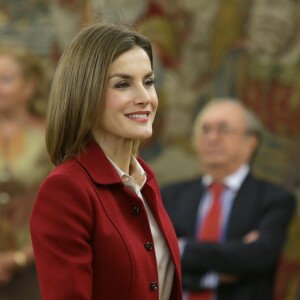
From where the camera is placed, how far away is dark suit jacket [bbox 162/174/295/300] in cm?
639

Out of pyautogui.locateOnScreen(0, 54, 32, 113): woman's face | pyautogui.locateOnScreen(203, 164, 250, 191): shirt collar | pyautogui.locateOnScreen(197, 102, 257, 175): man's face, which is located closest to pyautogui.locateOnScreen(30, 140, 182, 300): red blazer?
pyautogui.locateOnScreen(203, 164, 250, 191): shirt collar

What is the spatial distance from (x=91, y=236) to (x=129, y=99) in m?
0.46

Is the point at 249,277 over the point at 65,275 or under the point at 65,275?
under

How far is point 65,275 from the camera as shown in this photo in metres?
2.95

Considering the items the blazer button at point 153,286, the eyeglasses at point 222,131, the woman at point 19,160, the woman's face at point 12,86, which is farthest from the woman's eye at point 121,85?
the woman's face at point 12,86

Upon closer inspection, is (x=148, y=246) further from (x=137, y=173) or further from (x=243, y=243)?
(x=243, y=243)

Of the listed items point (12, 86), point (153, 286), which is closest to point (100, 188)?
point (153, 286)

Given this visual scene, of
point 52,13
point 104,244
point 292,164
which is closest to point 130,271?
point 104,244

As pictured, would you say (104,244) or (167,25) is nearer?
(104,244)

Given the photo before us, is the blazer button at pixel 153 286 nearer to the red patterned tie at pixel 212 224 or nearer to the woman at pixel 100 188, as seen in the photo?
the woman at pixel 100 188

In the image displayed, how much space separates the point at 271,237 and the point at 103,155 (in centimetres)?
349

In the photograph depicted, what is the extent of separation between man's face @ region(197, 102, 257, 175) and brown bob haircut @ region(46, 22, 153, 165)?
4003mm

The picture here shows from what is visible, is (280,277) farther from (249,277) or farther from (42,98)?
(42,98)

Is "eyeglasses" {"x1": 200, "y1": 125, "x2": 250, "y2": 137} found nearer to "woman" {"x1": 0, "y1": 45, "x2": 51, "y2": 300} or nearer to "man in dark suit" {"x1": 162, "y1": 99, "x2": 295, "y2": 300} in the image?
"man in dark suit" {"x1": 162, "y1": 99, "x2": 295, "y2": 300}
